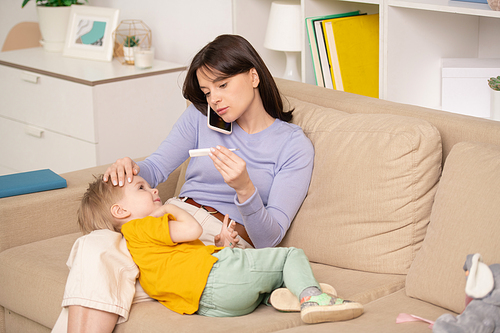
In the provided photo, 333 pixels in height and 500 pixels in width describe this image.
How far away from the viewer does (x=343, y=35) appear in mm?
2156

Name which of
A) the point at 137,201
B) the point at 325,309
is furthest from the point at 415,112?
the point at 137,201

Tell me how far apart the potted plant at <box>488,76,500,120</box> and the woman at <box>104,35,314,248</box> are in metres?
0.62

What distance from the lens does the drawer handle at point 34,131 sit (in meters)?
3.06

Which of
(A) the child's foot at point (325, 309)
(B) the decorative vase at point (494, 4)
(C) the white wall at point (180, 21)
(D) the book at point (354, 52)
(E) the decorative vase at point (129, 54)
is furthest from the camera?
(E) the decorative vase at point (129, 54)

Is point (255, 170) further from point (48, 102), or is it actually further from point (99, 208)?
point (48, 102)

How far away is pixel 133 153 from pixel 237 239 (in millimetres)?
1507

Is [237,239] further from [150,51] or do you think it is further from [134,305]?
[150,51]

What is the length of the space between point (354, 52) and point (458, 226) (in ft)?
3.54

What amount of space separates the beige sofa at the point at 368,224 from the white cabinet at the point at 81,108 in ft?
3.11

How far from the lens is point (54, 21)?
3.35m

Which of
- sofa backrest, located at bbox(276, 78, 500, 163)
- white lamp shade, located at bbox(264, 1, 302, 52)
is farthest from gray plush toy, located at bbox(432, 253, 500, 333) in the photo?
white lamp shade, located at bbox(264, 1, 302, 52)

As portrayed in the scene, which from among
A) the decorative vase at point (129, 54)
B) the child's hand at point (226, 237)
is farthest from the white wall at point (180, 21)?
the child's hand at point (226, 237)

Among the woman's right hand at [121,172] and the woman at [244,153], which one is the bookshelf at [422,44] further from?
the woman's right hand at [121,172]

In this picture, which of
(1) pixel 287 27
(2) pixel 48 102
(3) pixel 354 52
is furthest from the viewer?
(2) pixel 48 102
